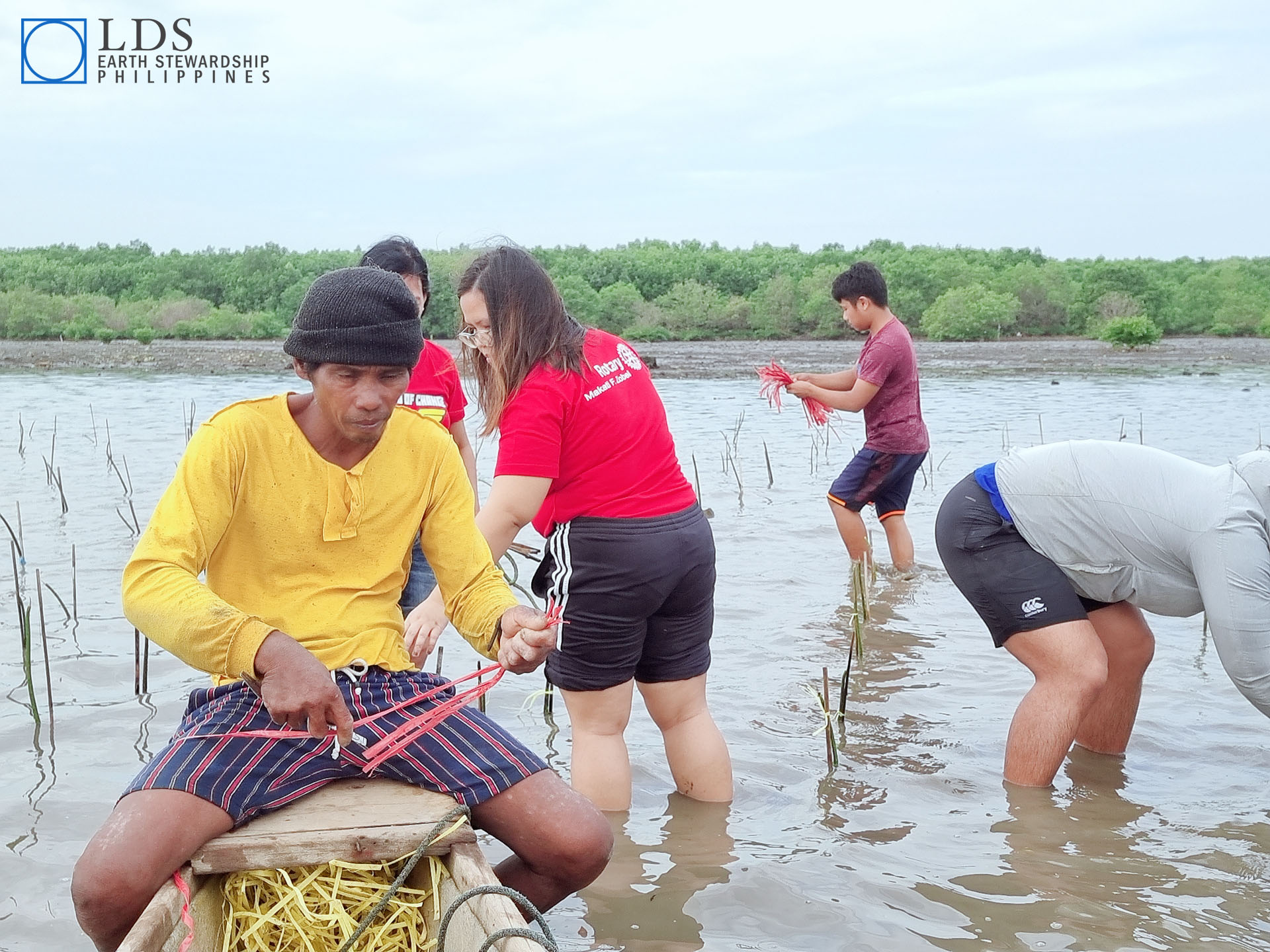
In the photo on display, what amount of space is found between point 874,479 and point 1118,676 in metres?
3.37

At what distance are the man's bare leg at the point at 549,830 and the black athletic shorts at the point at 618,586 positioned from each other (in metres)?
0.95

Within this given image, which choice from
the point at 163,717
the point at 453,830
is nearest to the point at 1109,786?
the point at 453,830

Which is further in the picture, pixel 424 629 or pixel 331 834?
pixel 424 629

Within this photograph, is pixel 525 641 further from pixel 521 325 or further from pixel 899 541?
pixel 899 541

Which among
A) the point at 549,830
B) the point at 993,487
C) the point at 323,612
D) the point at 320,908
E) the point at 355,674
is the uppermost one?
the point at 993,487

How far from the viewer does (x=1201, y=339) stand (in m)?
36.5

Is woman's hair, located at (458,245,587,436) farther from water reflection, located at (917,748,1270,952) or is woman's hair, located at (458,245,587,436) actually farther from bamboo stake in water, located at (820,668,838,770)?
water reflection, located at (917,748,1270,952)

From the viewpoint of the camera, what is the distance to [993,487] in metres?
4.28

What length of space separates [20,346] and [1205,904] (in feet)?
119

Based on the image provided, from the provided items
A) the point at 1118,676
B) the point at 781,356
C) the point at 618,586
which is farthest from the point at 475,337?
the point at 781,356

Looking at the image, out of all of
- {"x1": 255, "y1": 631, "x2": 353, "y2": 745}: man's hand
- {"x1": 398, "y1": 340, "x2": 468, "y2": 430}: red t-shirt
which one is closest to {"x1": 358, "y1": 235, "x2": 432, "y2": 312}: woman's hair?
{"x1": 398, "y1": 340, "x2": 468, "y2": 430}: red t-shirt

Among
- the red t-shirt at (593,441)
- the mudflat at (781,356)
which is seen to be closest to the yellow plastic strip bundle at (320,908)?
the red t-shirt at (593,441)

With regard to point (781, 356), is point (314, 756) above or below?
below

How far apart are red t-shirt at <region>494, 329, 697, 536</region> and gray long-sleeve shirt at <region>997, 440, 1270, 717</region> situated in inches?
48.4
